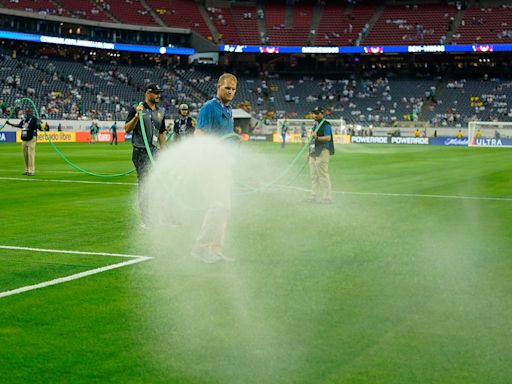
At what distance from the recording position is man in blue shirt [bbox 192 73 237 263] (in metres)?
9.84

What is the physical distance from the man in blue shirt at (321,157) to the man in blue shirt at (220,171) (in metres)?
8.12

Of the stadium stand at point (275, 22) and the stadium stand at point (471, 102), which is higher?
the stadium stand at point (275, 22)

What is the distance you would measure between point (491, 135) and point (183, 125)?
188 feet

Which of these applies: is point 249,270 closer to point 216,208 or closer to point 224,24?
point 216,208

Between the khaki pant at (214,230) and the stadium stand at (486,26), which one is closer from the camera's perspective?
the khaki pant at (214,230)

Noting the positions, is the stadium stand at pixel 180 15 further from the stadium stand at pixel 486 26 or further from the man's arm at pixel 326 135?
the man's arm at pixel 326 135

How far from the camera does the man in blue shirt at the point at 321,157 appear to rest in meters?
18.1

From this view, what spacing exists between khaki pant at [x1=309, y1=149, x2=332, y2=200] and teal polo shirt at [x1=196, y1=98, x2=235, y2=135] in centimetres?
831

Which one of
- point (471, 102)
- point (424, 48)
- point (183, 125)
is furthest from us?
point (424, 48)

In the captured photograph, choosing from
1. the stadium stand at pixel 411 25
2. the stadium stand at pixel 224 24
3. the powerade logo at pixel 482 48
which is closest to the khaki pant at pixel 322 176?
the powerade logo at pixel 482 48

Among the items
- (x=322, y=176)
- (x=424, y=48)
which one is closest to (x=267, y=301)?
(x=322, y=176)

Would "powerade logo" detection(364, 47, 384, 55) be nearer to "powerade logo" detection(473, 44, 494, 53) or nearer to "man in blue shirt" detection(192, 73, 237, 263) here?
"powerade logo" detection(473, 44, 494, 53)

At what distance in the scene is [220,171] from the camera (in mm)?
9859

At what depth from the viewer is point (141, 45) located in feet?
287
